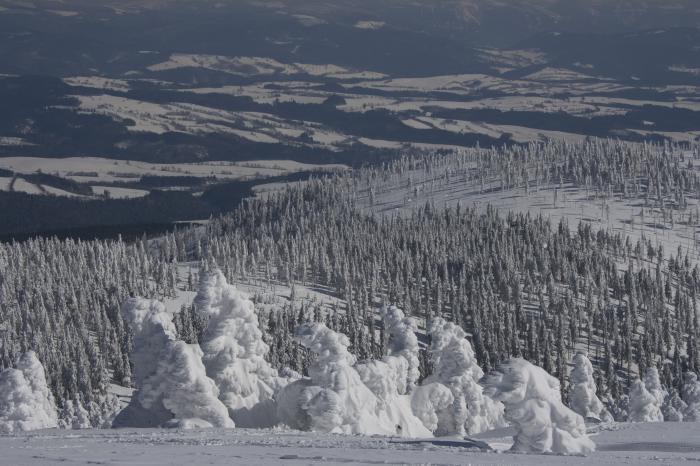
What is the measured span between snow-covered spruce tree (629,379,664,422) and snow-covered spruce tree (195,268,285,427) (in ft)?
213

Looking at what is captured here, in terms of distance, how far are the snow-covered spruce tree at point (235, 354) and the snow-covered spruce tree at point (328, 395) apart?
3.42 meters

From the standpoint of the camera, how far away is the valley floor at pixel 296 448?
194 feet

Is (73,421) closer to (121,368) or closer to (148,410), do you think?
(121,368)

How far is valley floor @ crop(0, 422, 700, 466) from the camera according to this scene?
2323 inches

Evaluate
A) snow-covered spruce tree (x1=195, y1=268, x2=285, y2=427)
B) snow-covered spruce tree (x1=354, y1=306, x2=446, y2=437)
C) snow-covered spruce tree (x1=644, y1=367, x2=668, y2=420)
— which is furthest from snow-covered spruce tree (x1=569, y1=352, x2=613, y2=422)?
snow-covered spruce tree (x1=195, y1=268, x2=285, y2=427)

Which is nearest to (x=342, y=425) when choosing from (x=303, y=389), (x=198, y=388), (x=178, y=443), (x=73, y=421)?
(x=303, y=389)

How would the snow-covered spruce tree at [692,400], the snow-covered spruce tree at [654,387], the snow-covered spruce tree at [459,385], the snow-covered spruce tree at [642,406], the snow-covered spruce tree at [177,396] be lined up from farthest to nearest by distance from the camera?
the snow-covered spruce tree at [654,387], the snow-covered spruce tree at [692,400], the snow-covered spruce tree at [642,406], the snow-covered spruce tree at [459,385], the snow-covered spruce tree at [177,396]

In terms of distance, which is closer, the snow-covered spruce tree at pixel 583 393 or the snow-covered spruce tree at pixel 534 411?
the snow-covered spruce tree at pixel 534 411

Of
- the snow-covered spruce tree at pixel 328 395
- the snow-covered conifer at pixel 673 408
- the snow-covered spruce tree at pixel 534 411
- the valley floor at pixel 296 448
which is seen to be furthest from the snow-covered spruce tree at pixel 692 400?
the snow-covered spruce tree at pixel 534 411

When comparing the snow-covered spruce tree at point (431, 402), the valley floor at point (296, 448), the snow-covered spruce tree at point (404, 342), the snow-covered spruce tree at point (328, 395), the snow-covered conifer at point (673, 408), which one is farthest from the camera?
the snow-covered conifer at point (673, 408)

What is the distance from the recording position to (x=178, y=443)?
66.2m

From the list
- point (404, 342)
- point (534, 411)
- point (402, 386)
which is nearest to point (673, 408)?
point (404, 342)

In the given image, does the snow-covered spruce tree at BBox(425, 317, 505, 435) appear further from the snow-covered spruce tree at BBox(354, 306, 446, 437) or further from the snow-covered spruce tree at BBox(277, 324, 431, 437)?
the snow-covered spruce tree at BBox(277, 324, 431, 437)

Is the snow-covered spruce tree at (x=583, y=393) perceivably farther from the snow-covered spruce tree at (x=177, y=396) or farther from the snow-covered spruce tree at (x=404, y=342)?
the snow-covered spruce tree at (x=177, y=396)
